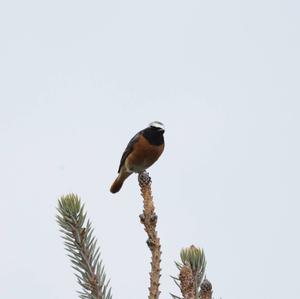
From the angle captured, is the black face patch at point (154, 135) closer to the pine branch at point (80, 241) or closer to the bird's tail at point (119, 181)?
the bird's tail at point (119, 181)

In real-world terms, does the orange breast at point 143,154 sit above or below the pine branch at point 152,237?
above

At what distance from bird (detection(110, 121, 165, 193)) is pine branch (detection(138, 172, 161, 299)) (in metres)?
8.03

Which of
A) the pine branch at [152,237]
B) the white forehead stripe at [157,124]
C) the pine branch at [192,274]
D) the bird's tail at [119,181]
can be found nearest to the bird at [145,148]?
the white forehead stripe at [157,124]

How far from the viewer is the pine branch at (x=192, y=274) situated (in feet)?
7.45

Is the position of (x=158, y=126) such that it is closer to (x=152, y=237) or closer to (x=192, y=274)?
(x=152, y=237)

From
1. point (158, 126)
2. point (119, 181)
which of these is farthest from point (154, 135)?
point (119, 181)

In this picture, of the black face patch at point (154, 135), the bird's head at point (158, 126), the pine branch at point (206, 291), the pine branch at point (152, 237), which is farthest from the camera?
the bird's head at point (158, 126)

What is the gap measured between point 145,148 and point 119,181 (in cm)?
268

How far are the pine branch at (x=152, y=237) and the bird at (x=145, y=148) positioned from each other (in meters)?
8.03

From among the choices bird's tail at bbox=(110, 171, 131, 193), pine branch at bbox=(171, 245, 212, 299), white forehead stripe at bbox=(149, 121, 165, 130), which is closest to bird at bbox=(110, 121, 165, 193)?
white forehead stripe at bbox=(149, 121, 165, 130)

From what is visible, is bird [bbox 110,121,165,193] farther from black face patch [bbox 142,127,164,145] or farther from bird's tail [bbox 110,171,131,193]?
bird's tail [bbox 110,171,131,193]

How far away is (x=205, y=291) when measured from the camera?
2277 mm

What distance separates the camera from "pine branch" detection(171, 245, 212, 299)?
227cm

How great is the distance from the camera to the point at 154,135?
1184cm
